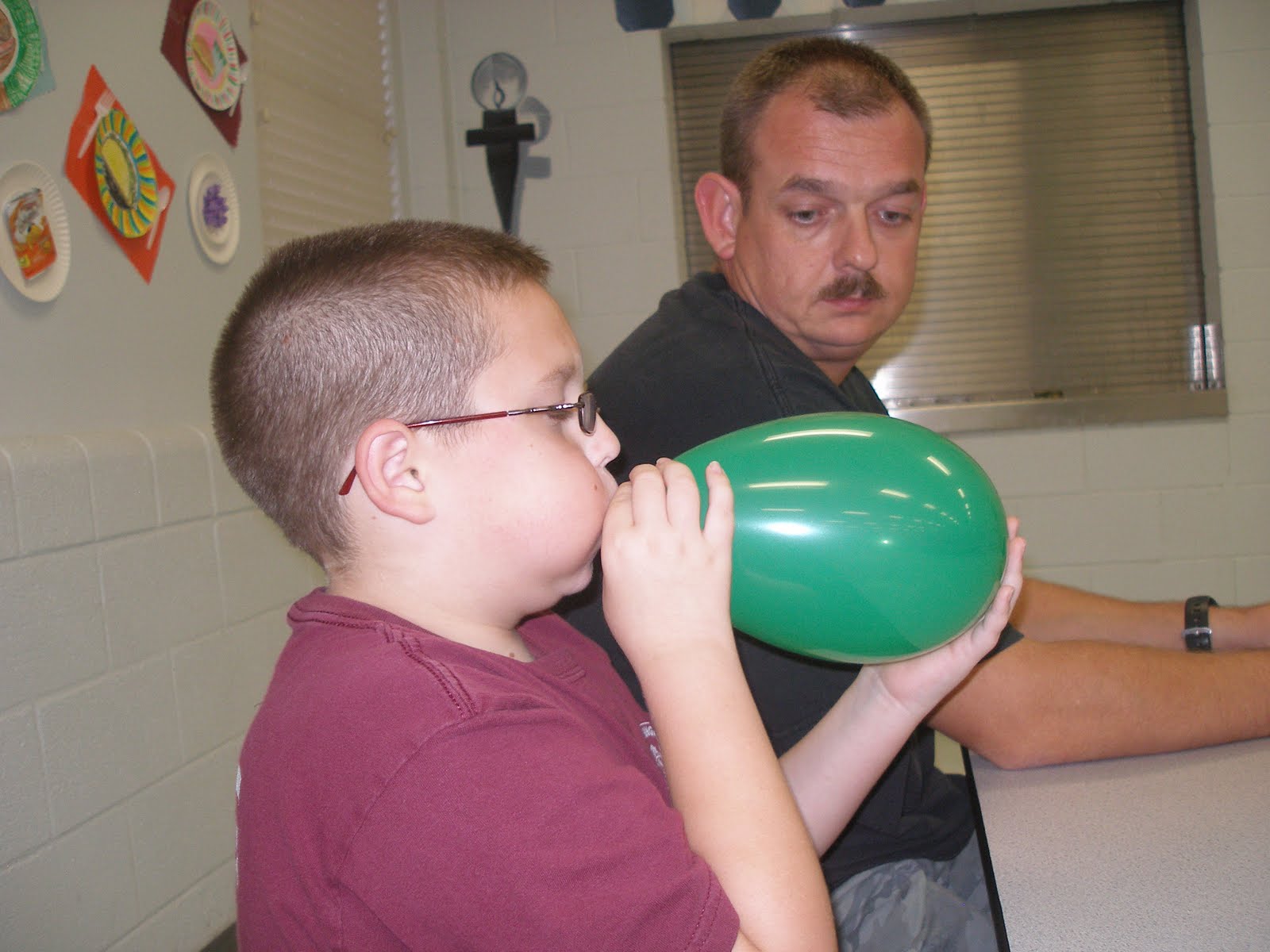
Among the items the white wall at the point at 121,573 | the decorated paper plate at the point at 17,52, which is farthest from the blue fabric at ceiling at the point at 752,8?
the decorated paper plate at the point at 17,52

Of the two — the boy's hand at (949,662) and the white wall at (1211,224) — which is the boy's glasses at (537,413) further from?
the white wall at (1211,224)

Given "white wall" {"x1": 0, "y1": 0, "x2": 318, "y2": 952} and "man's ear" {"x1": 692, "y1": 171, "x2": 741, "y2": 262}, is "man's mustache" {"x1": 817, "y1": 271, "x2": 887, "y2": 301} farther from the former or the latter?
"white wall" {"x1": 0, "y1": 0, "x2": 318, "y2": 952}

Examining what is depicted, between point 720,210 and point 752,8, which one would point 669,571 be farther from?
point 752,8

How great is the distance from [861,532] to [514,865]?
358 mm

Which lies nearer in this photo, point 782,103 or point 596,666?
point 596,666

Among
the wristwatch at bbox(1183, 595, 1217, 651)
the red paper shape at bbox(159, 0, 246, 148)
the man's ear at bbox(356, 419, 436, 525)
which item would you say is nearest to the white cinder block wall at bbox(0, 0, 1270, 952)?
the red paper shape at bbox(159, 0, 246, 148)

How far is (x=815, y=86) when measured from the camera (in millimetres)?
1455

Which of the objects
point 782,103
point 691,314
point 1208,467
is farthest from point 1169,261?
point 691,314

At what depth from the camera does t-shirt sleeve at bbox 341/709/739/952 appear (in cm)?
59

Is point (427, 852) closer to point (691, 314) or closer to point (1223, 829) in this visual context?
point (1223, 829)

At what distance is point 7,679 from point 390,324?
2.90ft

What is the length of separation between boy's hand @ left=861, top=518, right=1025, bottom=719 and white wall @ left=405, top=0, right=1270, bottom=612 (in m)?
2.26

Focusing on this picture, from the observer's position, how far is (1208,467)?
9.81 feet

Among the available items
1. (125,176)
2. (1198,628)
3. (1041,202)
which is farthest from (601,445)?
(1041,202)
